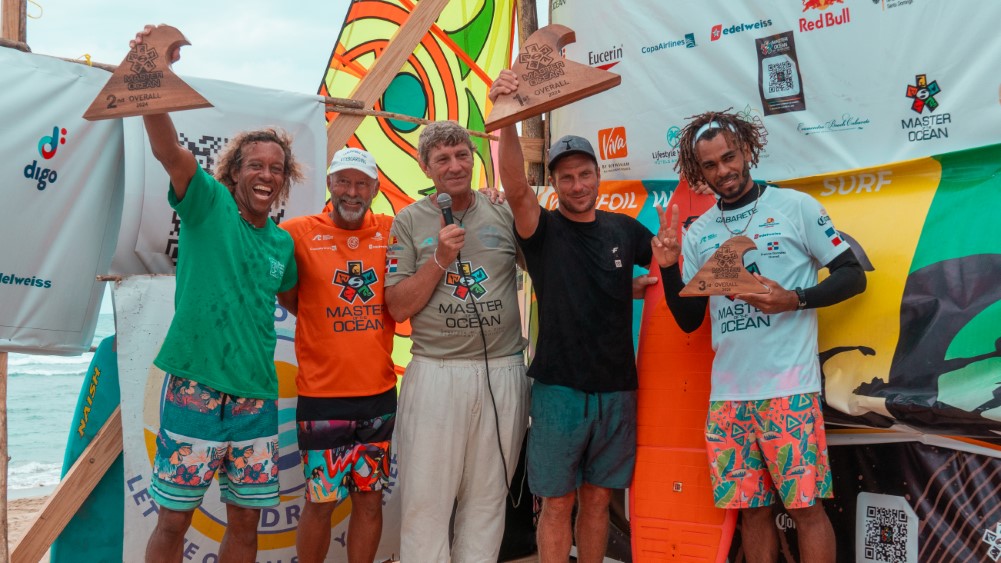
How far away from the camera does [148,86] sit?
2264 mm

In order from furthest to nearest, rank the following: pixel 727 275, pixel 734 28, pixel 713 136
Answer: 1. pixel 734 28
2. pixel 713 136
3. pixel 727 275

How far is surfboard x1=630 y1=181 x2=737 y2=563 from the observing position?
9.46ft

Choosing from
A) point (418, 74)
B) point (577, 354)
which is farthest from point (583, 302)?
point (418, 74)

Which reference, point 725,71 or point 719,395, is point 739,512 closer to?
point 719,395

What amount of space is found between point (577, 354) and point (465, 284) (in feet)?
1.70

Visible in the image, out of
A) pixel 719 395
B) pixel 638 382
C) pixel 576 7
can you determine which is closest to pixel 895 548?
pixel 719 395

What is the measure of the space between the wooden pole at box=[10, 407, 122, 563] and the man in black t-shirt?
188 cm

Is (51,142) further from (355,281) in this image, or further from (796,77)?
(796,77)

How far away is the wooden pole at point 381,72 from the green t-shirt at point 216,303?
1.47 m

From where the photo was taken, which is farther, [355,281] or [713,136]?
[355,281]

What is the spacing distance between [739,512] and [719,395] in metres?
0.58

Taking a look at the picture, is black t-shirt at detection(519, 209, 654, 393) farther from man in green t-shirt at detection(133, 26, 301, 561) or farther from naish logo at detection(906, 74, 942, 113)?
naish logo at detection(906, 74, 942, 113)

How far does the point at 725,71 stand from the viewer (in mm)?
3439

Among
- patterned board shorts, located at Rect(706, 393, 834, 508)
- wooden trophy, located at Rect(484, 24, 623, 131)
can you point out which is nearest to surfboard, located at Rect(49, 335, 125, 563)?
wooden trophy, located at Rect(484, 24, 623, 131)
